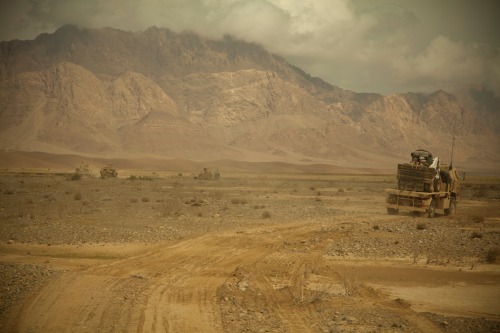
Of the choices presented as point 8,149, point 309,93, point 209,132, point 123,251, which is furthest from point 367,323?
point 309,93

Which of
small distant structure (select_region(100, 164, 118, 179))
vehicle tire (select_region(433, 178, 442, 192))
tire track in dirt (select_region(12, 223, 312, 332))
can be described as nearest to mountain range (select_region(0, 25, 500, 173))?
small distant structure (select_region(100, 164, 118, 179))

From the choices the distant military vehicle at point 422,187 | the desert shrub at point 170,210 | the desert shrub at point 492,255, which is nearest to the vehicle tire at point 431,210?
the distant military vehicle at point 422,187

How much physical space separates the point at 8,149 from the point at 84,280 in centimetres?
12156

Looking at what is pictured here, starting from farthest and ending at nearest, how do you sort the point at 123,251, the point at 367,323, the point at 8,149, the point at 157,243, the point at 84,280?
the point at 8,149, the point at 157,243, the point at 123,251, the point at 84,280, the point at 367,323

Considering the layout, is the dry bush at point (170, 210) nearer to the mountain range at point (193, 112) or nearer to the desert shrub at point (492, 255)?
the desert shrub at point (492, 255)

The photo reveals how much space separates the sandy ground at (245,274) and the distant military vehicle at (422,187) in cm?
132

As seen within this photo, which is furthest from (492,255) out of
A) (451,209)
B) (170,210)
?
(170,210)

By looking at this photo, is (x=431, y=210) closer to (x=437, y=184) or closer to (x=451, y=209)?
(x=437, y=184)

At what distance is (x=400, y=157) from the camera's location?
161375mm

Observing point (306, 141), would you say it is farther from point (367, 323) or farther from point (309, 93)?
point (367, 323)

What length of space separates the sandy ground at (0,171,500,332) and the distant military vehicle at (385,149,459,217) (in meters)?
1.32

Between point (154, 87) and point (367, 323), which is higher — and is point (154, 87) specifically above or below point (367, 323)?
above

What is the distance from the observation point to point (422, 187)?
2761 cm

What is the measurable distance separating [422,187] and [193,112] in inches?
5540
